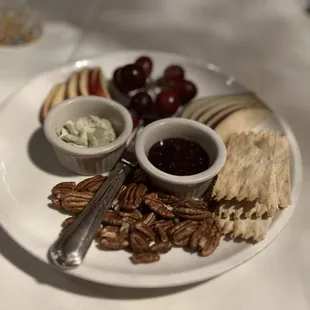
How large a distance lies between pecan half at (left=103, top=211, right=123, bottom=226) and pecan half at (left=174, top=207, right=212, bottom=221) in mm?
138

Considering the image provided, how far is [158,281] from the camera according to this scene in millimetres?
980

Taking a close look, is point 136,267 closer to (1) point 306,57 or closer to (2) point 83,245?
(2) point 83,245

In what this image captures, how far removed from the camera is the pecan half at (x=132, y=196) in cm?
113

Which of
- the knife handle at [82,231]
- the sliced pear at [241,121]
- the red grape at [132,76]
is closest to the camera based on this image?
the knife handle at [82,231]

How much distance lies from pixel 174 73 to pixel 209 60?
0.98 feet

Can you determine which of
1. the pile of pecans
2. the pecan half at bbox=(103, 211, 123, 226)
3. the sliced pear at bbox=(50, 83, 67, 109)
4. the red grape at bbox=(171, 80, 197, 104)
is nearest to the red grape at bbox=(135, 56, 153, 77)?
the red grape at bbox=(171, 80, 197, 104)

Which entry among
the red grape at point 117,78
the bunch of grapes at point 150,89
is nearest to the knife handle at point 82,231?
the bunch of grapes at point 150,89

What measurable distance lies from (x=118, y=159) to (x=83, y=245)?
0.34 m

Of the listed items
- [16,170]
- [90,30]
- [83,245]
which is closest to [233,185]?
[83,245]

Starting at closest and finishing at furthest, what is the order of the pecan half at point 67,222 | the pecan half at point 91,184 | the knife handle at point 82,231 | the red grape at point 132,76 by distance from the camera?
1. the knife handle at point 82,231
2. the pecan half at point 67,222
3. the pecan half at point 91,184
4. the red grape at point 132,76

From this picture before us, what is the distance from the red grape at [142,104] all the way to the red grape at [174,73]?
13 centimetres

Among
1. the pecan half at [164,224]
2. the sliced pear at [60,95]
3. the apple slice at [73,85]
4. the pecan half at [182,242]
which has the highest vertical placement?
the pecan half at [182,242]

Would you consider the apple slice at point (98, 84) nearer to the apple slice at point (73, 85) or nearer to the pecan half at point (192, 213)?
the apple slice at point (73, 85)

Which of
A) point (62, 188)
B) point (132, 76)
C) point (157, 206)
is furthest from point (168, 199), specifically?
point (132, 76)
